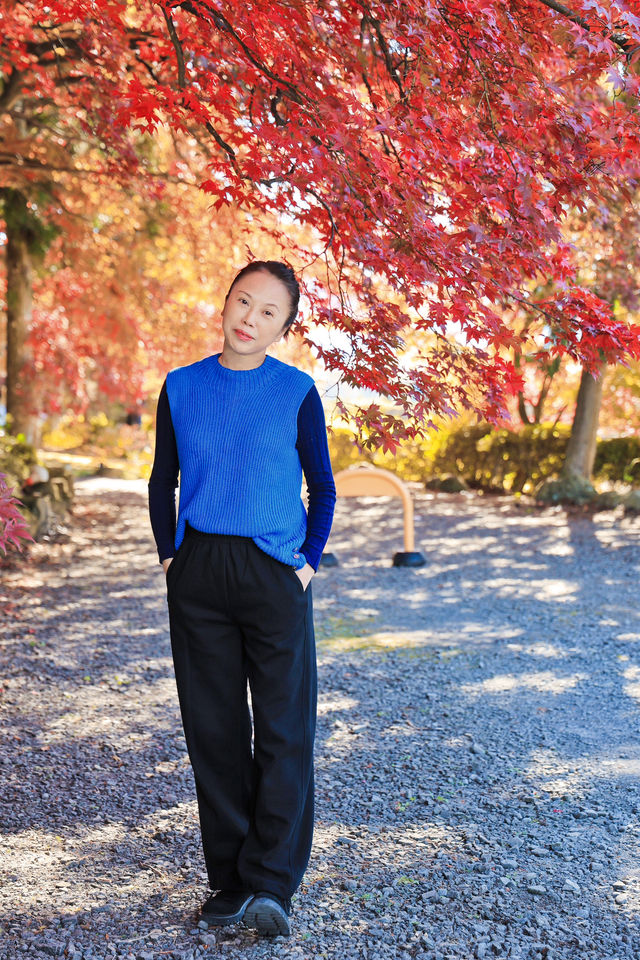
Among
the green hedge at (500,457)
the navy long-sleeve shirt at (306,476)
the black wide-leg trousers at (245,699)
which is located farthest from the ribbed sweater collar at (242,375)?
the green hedge at (500,457)

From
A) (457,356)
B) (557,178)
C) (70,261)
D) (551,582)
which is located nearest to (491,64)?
(557,178)

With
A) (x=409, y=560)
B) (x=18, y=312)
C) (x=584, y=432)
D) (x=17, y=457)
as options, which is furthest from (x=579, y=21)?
(x=584, y=432)

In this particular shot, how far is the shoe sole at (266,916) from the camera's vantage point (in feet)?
7.31

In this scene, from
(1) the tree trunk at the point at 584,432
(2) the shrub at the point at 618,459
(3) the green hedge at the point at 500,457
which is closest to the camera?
(1) the tree trunk at the point at 584,432

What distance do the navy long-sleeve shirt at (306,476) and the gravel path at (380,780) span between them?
3.25 feet

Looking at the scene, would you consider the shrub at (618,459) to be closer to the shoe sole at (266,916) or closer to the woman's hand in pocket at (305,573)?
the woman's hand in pocket at (305,573)

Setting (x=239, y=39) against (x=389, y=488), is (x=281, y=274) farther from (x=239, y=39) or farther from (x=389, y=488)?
(x=389, y=488)

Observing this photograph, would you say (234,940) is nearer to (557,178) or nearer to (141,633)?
(557,178)

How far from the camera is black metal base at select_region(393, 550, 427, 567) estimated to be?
7914 mm

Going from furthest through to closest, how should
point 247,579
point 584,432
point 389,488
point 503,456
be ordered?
point 503,456
point 584,432
point 389,488
point 247,579

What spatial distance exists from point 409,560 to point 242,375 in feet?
19.2

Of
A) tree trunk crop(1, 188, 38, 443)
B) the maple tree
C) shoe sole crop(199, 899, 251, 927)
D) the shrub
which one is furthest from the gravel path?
the shrub

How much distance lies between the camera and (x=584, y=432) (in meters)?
11.5

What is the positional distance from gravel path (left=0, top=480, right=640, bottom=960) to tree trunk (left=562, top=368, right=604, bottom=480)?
4.85 metres
